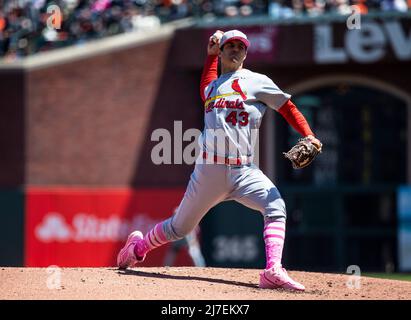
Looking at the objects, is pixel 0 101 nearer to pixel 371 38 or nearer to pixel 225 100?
pixel 371 38

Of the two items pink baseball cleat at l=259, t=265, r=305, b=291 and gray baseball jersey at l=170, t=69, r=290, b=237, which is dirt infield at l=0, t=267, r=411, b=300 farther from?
gray baseball jersey at l=170, t=69, r=290, b=237

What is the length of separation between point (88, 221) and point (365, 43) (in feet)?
20.7

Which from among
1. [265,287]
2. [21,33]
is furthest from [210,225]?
[265,287]

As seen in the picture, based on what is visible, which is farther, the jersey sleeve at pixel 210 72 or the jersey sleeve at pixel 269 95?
the jersey sleeve at pixel 210 72

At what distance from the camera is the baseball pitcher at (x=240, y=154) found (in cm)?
732

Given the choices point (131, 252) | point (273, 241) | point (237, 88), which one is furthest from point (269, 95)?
point (131, 252)

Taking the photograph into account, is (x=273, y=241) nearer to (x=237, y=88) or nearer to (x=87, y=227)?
(x=237, y=88)

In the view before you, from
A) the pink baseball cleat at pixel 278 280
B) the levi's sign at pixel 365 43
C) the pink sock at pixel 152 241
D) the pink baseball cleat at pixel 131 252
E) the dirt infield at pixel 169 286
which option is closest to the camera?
the dirt infield at pixel 169 286

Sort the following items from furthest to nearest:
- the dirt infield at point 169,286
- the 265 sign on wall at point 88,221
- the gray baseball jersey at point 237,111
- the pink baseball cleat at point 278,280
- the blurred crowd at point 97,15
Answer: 1. the blurred crowd at point 97,15
2. the 265 sign on wall at point 88,221
3. the gray baseball jersey at point 237,111
4. the pink baseball cleat at point 278,280
5. the dirt infield at point 169,286

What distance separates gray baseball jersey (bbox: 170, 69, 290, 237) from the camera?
A: 734 cm

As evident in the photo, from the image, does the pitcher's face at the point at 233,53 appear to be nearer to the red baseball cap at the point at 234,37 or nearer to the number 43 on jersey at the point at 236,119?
the red baseball cap at the point at 234,37

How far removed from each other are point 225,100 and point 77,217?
1129 centimetres

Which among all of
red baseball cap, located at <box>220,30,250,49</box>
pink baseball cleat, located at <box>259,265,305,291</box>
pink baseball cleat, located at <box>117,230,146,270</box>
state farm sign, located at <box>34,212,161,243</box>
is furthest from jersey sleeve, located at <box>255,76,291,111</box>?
state farm sign, located at <box>34,212,161,243</box>

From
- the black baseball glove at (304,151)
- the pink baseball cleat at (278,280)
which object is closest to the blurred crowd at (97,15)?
the black baseball glove at (304,151)
